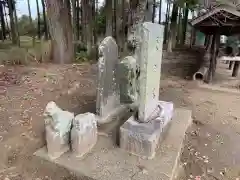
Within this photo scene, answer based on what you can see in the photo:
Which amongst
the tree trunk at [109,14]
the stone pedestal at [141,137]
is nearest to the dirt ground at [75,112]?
the stone pedestal at [141,137]

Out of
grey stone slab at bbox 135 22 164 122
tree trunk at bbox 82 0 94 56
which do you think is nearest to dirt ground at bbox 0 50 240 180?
grey stone slab at bbox 135 22 164 122

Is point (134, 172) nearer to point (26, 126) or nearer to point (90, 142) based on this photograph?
point (90, 142)

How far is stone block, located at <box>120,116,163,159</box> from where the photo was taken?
107 inches

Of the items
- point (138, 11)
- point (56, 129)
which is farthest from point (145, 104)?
point (138, 11)

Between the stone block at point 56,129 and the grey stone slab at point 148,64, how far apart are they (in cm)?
92

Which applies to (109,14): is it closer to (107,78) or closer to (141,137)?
(107,78)

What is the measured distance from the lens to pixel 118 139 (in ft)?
10.1

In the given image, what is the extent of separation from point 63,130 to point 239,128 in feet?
9.75

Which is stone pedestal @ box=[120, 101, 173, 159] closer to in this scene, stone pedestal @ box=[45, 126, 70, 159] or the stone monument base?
the stone monument base

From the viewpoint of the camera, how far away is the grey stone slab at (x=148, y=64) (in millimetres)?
2627

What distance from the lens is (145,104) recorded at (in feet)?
9.30

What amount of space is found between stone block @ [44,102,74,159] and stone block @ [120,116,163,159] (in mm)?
687

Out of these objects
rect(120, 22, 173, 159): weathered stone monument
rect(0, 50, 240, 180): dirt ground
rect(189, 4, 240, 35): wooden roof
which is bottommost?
rect(0, 50, 240, 180): dirt ground

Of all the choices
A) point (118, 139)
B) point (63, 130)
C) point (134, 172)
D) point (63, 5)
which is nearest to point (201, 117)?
point (118, 139)
